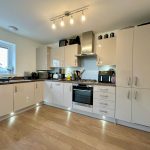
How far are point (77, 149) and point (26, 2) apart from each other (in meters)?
2.50

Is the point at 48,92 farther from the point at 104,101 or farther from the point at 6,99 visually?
the point at 104,101

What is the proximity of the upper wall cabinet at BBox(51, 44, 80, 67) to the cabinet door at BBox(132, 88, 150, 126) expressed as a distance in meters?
1.84

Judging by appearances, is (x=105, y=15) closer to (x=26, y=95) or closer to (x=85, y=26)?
(x=85, y=26)

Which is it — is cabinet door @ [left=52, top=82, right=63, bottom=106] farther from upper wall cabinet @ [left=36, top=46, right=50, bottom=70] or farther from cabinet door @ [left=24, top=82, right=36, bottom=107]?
upper wall cabinet @ [left=36, top=46, right=50, bottom=70]

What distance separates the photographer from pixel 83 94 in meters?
2.88

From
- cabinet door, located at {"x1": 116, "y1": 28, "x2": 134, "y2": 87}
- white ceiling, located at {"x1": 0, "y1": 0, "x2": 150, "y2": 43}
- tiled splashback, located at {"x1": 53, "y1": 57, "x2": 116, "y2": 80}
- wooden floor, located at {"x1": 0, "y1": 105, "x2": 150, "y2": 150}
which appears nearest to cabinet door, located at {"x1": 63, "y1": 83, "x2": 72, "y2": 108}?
wooden floor, located at {"x1": 0, "y1": 105, "x2": 150, "y2": 150}

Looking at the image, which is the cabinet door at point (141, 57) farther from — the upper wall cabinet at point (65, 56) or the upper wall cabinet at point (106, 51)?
the upper wall cabinet at point (65, 56)

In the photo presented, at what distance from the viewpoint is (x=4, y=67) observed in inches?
129

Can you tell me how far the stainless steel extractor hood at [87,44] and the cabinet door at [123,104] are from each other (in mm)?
1283

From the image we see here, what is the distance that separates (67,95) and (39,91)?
38.8 inches

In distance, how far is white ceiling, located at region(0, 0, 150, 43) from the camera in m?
1.87

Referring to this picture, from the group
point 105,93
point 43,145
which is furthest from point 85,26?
point 43,145

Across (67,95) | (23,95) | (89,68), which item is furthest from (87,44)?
(23,95)

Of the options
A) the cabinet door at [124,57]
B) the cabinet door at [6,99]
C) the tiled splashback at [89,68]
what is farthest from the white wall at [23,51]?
the cabinet door at [124,57]
